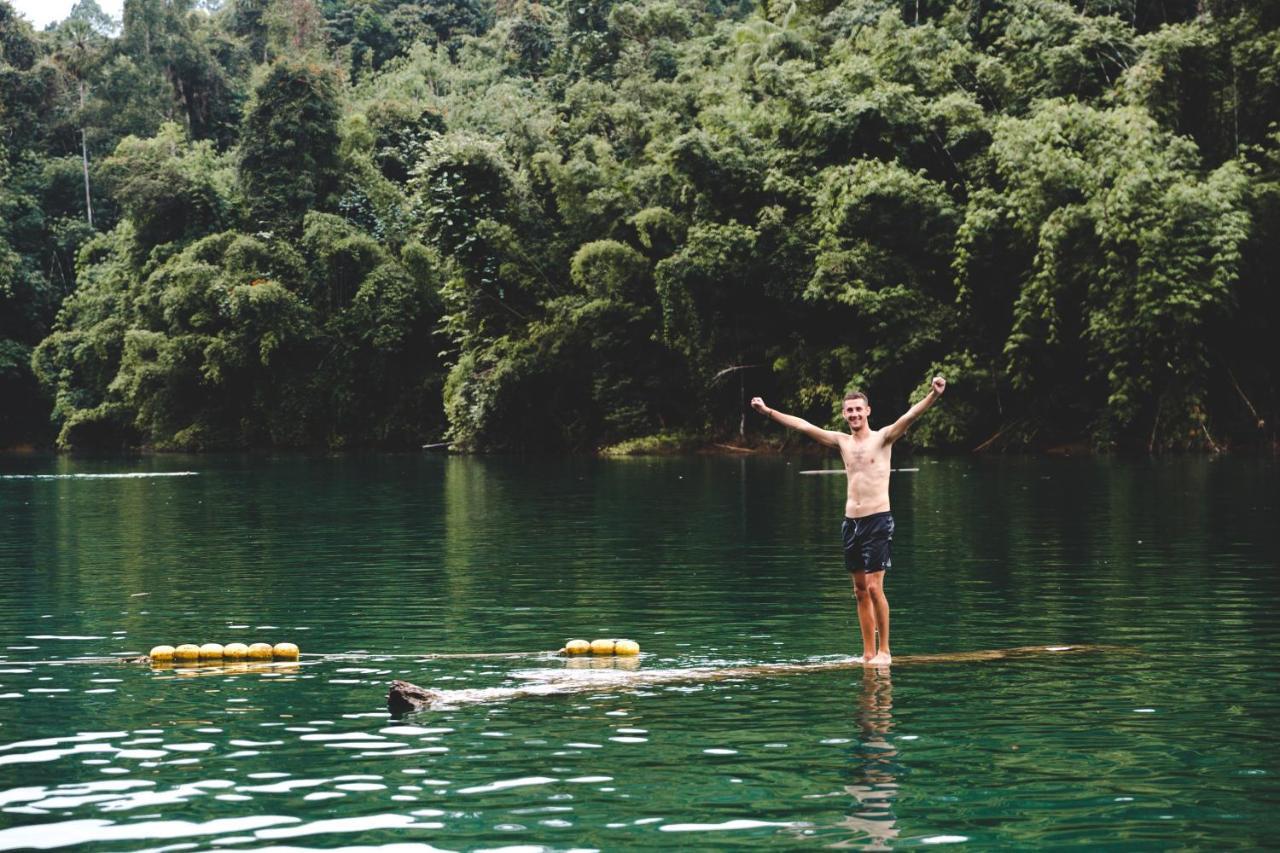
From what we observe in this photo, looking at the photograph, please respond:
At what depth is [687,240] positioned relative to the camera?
54000 mm

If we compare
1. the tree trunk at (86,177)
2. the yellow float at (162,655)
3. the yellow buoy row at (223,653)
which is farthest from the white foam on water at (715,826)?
the tree trunk at (86,177)

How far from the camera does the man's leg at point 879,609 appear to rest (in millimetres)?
11844

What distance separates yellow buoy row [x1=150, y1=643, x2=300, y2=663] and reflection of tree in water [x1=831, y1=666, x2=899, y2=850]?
4543 millimetres

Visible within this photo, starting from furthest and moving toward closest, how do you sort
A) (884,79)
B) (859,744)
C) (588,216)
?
1. (588,216)
2. (884,79)
3. (859,744)

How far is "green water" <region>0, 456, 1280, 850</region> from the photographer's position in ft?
24.6

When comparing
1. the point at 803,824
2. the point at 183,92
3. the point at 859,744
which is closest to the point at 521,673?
the point at 859,744

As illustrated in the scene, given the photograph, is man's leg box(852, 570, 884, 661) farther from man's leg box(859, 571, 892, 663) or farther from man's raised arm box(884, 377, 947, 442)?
man's raised arm box(884, 377, 947, 442)

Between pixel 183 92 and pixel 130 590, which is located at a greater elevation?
pixel 183 92

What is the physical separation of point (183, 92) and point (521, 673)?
8570 centimetres

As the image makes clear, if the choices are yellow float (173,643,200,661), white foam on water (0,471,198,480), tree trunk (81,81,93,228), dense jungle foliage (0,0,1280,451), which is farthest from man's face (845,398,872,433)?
tree trunk (81,81,93,228)

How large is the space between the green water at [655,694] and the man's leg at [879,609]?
555mm

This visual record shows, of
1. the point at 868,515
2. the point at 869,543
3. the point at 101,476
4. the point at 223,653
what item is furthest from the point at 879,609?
the point at 101,476

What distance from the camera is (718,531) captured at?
78.0ft

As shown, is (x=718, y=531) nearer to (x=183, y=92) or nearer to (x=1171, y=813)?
(x=1171, y=813)
